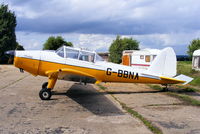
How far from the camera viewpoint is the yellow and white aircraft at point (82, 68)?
7.70m

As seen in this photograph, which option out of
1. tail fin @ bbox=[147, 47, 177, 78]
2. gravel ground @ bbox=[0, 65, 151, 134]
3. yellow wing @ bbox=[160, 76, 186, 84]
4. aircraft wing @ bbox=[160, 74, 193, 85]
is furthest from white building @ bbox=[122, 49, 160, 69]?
gravel ground @ bbox=[0, 65, 151, 134]

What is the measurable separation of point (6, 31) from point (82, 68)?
34.2 m

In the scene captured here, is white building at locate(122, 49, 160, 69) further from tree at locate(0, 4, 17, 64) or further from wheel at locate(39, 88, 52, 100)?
tree at locate(0, 4, 17, 64)

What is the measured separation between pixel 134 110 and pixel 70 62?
11.1 ft

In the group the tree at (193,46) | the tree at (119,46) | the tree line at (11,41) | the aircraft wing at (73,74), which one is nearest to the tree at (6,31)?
the tree line at (11,41)

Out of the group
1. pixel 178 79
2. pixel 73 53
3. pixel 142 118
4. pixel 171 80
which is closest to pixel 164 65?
pixel 171 80

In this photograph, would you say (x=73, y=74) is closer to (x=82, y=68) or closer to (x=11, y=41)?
(x=82, y=68)

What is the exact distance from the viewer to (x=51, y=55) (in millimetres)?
8164

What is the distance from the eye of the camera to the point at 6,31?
37.1 meters

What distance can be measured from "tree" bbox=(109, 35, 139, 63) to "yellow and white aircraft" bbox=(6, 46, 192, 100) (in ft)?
99.2

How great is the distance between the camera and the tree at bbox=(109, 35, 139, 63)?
41175 mm

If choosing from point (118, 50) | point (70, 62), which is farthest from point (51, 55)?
point (118, 50)

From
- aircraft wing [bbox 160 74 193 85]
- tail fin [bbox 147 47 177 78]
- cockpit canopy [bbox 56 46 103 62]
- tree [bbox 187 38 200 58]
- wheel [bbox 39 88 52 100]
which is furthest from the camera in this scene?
tree [bbox 187 38 200 58]

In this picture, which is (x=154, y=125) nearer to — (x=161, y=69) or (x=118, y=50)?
(x=161, y=69)
